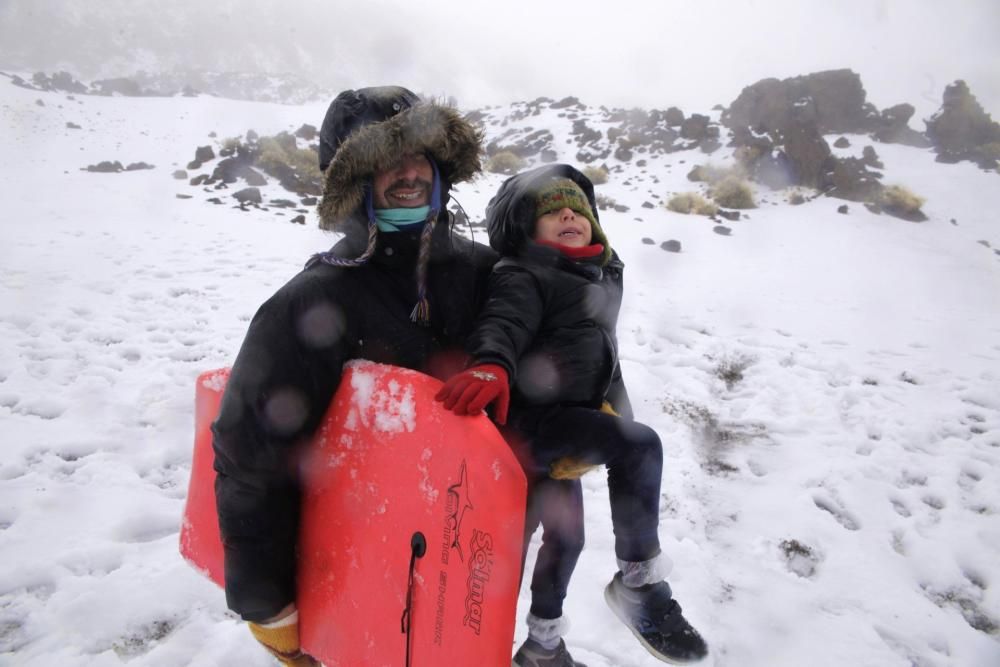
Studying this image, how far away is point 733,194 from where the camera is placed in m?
12.8

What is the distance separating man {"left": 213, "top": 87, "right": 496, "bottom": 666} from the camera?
126 cm

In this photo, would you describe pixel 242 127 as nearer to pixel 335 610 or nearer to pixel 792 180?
pixel 792 180

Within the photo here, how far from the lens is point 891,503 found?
125 inches

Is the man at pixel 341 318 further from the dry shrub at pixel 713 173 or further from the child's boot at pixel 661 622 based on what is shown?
the dry shrub at pixel 713 173

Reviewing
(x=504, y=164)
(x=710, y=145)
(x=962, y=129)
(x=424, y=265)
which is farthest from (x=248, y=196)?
(x=962, y=129)

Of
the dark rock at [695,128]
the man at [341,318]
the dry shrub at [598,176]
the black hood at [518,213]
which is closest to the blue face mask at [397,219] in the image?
the man at [341,318]

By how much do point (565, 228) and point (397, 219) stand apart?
0.77 meters

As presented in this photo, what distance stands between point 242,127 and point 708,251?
634 inches

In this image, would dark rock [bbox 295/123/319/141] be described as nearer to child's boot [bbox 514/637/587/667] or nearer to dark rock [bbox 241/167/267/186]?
dark rock [bbox 241/167/267/186]

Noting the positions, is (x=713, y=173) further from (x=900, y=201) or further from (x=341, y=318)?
(x=341, y=318)

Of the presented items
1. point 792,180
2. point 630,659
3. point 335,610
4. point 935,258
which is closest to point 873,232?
point 935,258

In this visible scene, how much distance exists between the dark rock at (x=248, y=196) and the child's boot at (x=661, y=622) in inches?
432

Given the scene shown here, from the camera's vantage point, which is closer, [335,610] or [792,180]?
[335,610]

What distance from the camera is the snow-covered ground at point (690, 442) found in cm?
228
